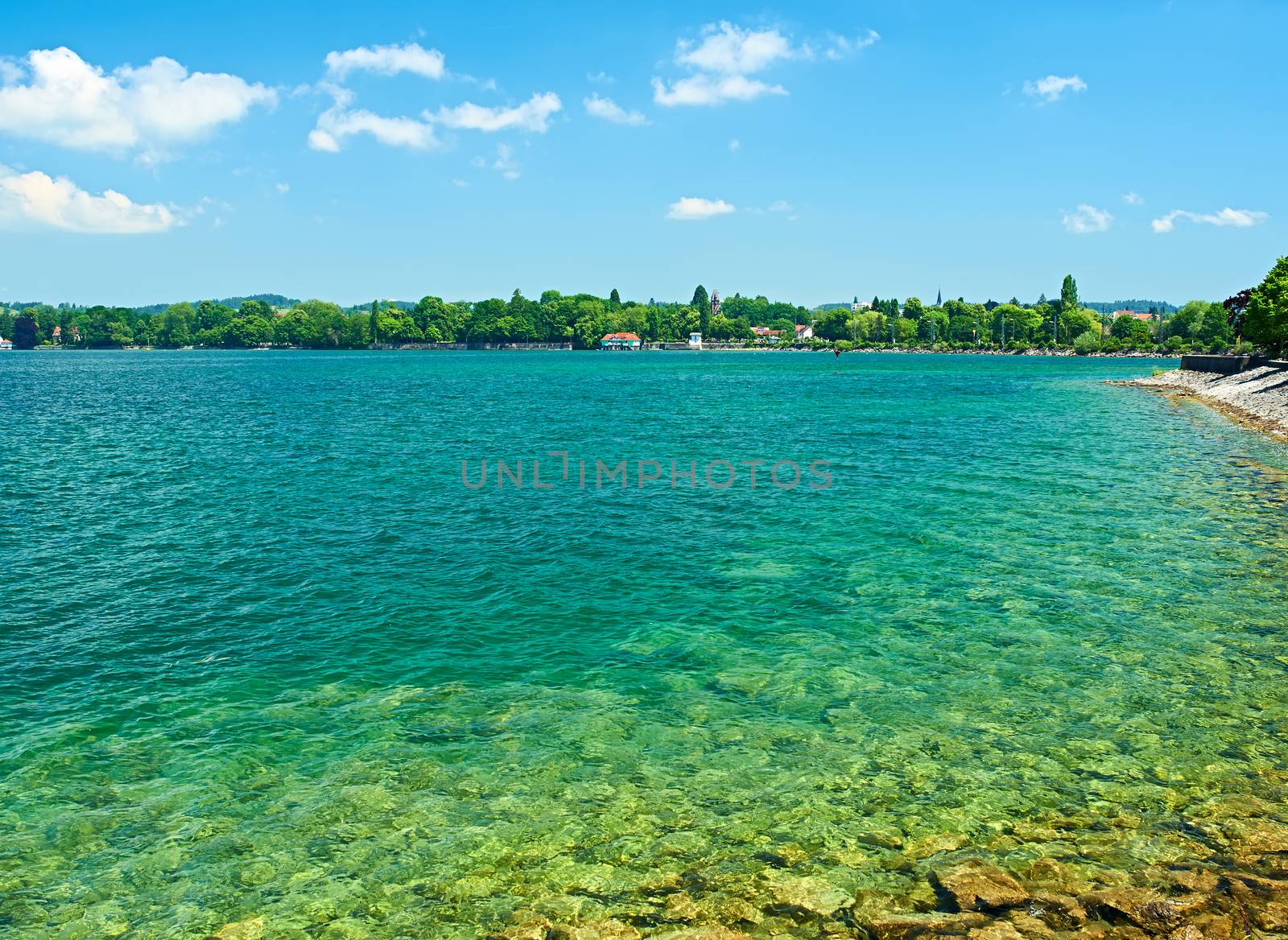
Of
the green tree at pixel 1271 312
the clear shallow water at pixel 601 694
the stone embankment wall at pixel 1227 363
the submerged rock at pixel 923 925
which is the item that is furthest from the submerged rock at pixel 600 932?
the green tree at pixel 1271 312

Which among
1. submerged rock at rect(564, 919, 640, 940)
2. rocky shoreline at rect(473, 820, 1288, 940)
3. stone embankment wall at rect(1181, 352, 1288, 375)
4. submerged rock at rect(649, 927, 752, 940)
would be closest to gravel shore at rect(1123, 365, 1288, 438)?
stone embankment wall at rect(1181, 352, 1288, 375)

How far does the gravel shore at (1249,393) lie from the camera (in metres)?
65.1

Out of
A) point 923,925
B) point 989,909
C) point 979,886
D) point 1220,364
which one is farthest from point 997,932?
point 1220,364

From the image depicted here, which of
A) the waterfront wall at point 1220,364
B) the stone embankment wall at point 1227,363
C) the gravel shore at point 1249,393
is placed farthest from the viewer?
the waterfront wall at point 1220,364

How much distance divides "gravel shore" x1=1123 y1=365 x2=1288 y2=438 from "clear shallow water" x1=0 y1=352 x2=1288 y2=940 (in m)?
33.4

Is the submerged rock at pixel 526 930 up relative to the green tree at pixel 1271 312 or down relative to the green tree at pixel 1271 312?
down

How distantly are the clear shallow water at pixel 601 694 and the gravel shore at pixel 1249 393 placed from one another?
110 feet

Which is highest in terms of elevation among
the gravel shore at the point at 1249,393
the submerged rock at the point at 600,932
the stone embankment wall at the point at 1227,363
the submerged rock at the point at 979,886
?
the stone embankment wall at the point at 1227,363

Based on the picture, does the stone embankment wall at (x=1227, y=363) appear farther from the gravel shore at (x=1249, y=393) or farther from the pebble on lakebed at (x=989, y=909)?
the pebble on lakebed at (x=989, y=909)

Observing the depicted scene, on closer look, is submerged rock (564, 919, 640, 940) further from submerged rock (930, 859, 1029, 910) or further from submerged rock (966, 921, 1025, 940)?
submerged rock (930, 859, 1029, 910)

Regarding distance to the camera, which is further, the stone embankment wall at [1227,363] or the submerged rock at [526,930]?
the stone embankment wall at [1227,363]

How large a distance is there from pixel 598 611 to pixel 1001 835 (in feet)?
39.8

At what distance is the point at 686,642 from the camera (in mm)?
19578

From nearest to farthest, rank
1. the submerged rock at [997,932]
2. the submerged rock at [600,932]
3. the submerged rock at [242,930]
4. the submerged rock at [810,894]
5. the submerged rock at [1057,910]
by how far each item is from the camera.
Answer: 1. the submerged rock at [997,932]
2. the submerged rock at [1057,910]
3. the submerged rock at [600,932]
4. the submerged rock at [242,930]
5. the submerged rock at [810,894]
